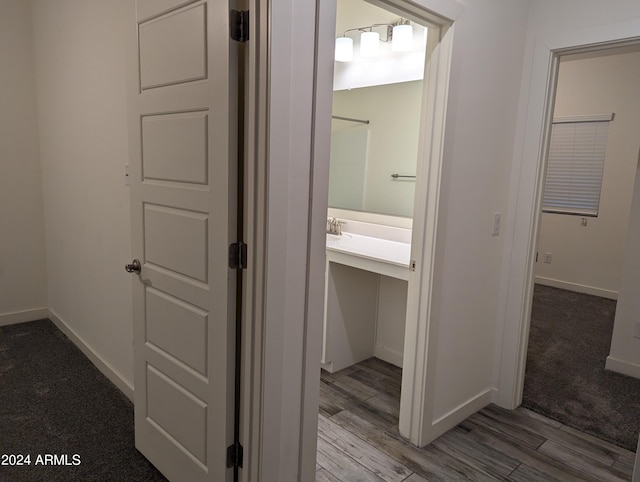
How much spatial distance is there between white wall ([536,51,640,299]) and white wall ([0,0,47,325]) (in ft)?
16.8

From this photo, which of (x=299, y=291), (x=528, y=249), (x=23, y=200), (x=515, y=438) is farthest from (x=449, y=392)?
(x=23, y=200)

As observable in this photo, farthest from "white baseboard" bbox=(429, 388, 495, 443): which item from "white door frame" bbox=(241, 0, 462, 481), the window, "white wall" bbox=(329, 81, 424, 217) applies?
the window

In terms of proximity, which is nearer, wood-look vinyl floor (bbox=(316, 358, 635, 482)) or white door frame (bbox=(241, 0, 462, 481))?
white door frame (bbox=(241, 0, 462, 481))

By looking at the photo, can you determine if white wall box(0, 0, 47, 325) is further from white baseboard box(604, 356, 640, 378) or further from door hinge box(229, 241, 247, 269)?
white baseboard box(604, 356, 640, 378)

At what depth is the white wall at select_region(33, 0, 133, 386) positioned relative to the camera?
2.38 meters

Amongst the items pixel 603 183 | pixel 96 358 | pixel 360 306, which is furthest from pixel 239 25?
pixel 603 183

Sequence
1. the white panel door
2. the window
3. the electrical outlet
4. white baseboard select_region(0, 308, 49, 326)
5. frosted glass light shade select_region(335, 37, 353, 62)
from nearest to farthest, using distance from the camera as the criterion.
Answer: the white panel door → the electrical outlet → frosted glass light shade select_region(335, 37, 353, 62) → white baseboard select_region(0, 308, 49, 326) → the window

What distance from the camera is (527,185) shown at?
2.48m

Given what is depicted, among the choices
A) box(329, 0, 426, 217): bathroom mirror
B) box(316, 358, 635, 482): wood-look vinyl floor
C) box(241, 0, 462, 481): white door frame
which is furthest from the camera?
box(329, 0, 426, 217): bathroom mirror

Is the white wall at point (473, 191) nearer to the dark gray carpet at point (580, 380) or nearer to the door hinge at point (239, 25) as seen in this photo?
the dark gray carpet at point (580, 380)

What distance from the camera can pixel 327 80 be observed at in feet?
4.94

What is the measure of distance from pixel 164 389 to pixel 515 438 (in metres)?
1.79

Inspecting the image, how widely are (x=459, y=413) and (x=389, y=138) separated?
186cm

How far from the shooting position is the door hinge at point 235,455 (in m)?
1.63
